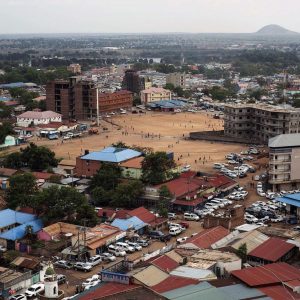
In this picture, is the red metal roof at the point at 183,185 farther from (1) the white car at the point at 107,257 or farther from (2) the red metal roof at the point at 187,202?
(1) the white car at the point at 107,257

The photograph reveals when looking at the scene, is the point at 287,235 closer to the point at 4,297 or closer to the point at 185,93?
the point at 4,297

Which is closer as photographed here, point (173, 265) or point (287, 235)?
point (173, 265)

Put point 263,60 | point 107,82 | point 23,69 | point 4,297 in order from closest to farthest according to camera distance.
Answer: point 4,297 < point 107,82 < point 23,69 < point 263,60

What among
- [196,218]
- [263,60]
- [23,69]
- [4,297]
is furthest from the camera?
[263,60]

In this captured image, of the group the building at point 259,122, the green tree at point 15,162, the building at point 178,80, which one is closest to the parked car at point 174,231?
the green tree at point 15,162

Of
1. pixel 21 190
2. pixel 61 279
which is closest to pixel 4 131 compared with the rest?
pixel 21 190

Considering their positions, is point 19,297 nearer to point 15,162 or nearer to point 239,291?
point 239,291

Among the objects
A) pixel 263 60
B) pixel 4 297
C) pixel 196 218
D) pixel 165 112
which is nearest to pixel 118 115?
pixel 165 112
